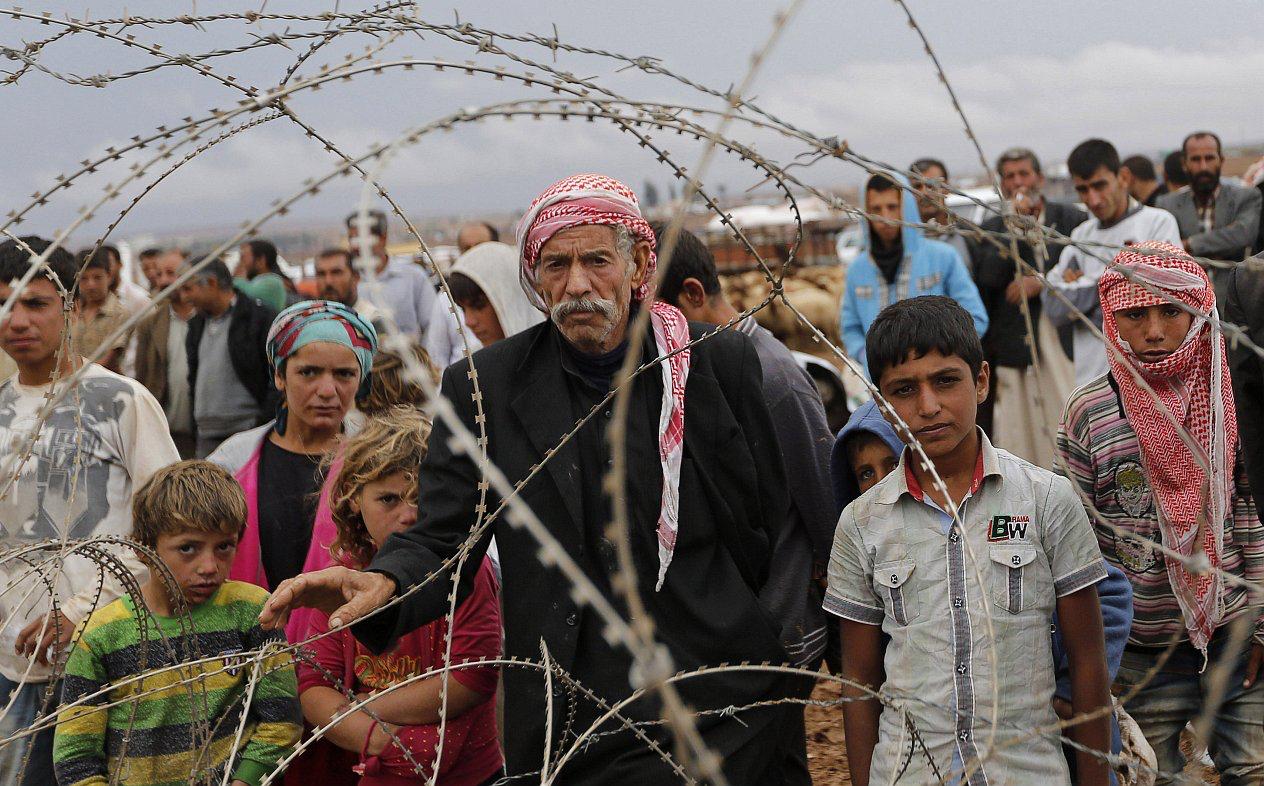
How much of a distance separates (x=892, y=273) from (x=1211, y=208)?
9.27 ft

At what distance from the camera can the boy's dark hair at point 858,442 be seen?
355cm

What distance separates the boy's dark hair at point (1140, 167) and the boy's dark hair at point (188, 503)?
7.84 metres

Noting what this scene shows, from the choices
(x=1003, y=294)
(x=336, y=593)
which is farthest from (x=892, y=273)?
(x=336, y=593)


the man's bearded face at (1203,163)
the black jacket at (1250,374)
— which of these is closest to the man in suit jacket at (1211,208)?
the man's bearded face at (1203,163)

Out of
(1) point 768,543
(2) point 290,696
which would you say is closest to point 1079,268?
(1) point 768,543

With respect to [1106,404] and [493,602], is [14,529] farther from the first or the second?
[1106,404]

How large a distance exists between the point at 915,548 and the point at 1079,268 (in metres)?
4.45

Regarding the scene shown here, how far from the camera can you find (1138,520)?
3662 mm

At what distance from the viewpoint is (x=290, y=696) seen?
11.7 ft

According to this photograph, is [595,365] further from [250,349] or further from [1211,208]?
[1211,208]

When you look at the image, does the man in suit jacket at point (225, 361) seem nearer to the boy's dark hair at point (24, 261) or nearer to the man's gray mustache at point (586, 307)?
the boy's dark hair at point (24, 261)

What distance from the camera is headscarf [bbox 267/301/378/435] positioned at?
4.22 m

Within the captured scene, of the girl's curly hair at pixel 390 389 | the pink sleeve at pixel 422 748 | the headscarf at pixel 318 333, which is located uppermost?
the headscarf at pixel 318 333

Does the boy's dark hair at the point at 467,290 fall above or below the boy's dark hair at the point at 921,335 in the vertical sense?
above
